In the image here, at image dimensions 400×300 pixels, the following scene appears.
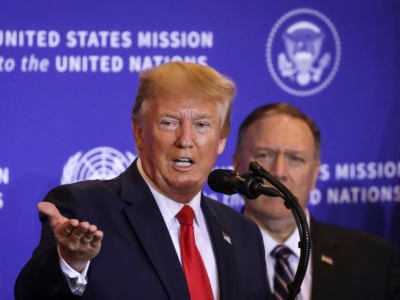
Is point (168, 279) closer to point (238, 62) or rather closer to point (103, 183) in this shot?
point (103, 183)

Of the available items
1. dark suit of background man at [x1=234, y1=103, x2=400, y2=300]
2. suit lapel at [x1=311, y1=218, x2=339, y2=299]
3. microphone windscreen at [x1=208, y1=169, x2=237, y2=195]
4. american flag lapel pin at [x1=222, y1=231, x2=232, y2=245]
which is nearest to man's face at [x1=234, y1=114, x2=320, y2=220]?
dark suit of background man at [x1=234, y1=103, x2=400, y2=300]

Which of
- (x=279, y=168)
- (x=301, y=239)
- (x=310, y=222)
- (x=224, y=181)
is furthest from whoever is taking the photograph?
(x=310, y=222)

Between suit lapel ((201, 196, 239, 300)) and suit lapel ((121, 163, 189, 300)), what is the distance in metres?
0.18

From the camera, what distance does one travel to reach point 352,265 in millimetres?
3730

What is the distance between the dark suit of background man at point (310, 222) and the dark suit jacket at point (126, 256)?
31.0 inches

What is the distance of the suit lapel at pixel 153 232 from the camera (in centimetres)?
258

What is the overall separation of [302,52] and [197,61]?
49 centimetres

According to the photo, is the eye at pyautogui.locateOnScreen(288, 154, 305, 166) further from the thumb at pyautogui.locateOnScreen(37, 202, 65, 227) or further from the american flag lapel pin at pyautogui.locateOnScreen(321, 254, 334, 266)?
the thumb at pyautogui.locateOnScreen(37, 202, 65, 227)

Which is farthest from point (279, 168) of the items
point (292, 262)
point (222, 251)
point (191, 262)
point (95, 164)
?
point (191, 262)

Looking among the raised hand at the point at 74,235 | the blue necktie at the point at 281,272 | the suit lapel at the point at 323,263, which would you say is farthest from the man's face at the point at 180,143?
the suit lapel at the point at 323,263

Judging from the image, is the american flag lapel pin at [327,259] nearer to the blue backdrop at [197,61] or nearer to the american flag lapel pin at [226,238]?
the blue backdrop at [197,61]

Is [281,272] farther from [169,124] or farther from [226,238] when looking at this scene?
[169,124]

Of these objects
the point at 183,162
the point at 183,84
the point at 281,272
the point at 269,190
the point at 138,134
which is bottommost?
the point at 281,272

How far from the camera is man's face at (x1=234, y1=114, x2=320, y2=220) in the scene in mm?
3670
